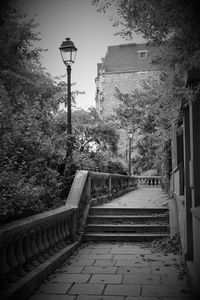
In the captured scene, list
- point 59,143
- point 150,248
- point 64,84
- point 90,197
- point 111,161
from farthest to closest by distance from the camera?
1. point 64,84
2. point 111,161
3. point 90,197
4. point 59,143
5. point 150,248

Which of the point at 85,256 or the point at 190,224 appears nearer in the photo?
the point at 190,224

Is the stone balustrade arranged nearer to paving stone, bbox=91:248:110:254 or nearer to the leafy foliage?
the leafy foliage

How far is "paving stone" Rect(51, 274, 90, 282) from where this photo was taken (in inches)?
190

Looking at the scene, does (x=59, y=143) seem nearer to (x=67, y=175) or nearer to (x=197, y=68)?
(x=67, y=175)

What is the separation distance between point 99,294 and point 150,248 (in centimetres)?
285

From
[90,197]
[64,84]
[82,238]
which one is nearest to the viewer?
[82,238]

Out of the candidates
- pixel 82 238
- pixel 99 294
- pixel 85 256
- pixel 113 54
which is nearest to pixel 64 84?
pixel 82 238

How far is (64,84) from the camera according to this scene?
61.6 feet

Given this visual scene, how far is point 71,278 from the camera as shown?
494 cm

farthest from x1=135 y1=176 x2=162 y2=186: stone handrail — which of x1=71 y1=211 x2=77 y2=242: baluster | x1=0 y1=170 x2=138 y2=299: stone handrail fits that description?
x1=71 y1=211 x2=77 y2=242: baluster

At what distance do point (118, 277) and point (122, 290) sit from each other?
0.56m

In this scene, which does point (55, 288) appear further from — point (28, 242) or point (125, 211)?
point (125, 211)

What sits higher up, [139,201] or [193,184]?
[193,184]

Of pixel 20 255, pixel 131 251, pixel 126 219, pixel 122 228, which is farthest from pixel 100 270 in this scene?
pixel 126 219
